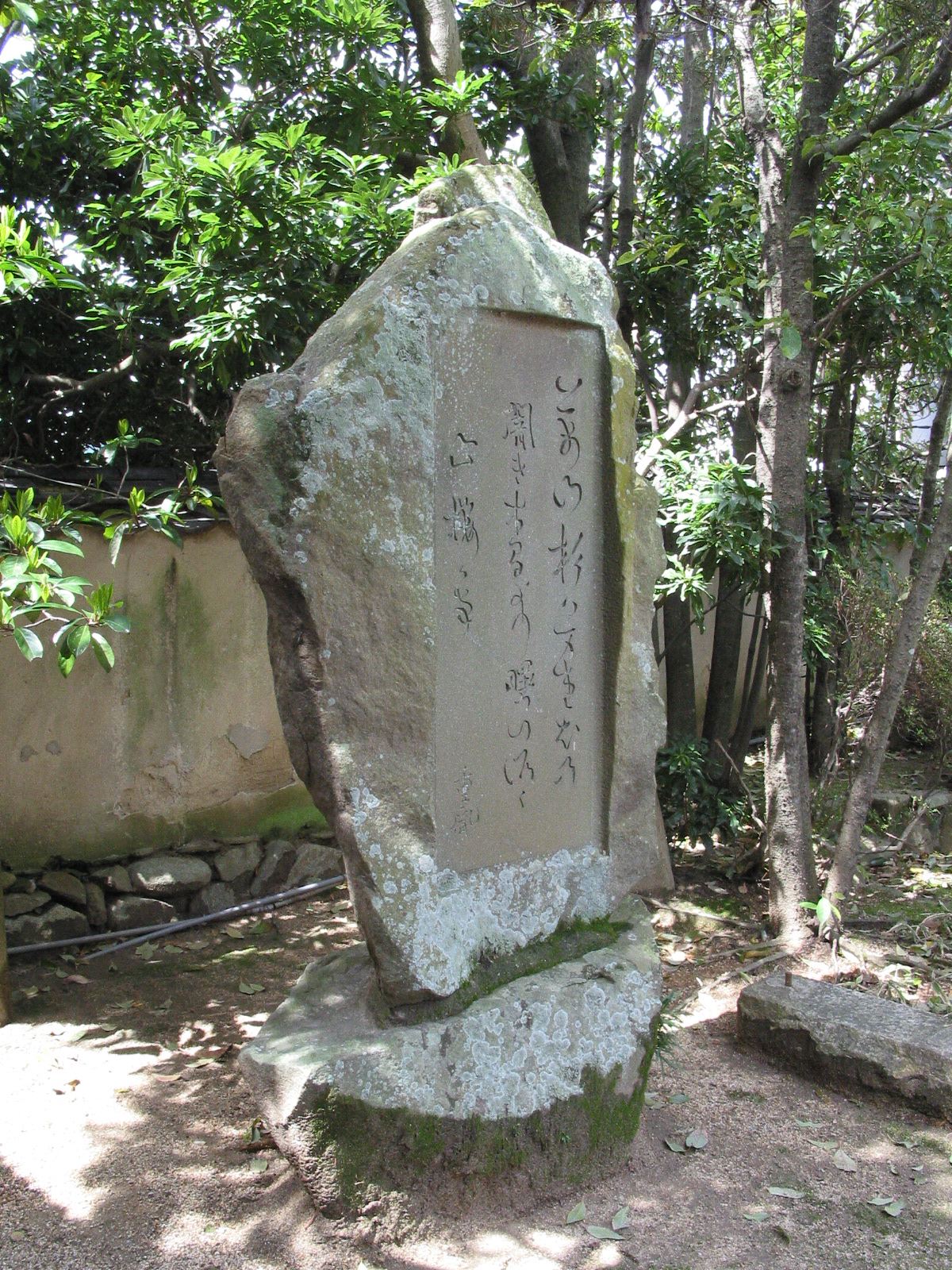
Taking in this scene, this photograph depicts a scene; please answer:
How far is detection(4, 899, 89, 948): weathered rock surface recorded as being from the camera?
4.16m

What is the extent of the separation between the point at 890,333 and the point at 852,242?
571mm

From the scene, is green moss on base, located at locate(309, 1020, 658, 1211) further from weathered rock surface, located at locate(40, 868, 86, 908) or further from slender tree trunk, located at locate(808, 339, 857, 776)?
slender tree trunk, located at locate(808, 339, 857, 776)

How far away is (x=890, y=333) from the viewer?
4.82 meters

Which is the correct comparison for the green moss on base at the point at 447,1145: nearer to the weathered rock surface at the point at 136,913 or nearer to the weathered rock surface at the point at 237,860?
the weathered rock surface at the point at 136,913

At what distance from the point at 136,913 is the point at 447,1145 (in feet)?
8.17

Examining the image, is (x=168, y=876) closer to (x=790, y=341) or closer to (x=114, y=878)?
(x=114, y=878)

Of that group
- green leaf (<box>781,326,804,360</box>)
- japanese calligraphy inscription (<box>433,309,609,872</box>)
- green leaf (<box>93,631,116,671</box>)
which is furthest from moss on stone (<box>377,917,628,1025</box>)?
green leaf (<box>781,326,804,360</box>)

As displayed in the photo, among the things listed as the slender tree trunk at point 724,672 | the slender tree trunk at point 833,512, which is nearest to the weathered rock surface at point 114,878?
the slender tree trunk at point 724,672

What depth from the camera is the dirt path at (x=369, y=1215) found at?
7.88 feet

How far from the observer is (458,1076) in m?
2.45

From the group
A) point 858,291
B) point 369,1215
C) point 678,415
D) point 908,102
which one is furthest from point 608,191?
point 369,1215

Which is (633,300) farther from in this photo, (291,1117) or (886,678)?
(291,1117)

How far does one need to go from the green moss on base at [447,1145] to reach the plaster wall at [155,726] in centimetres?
247

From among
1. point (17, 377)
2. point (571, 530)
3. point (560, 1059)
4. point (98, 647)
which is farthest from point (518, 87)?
point (560, 1059)
